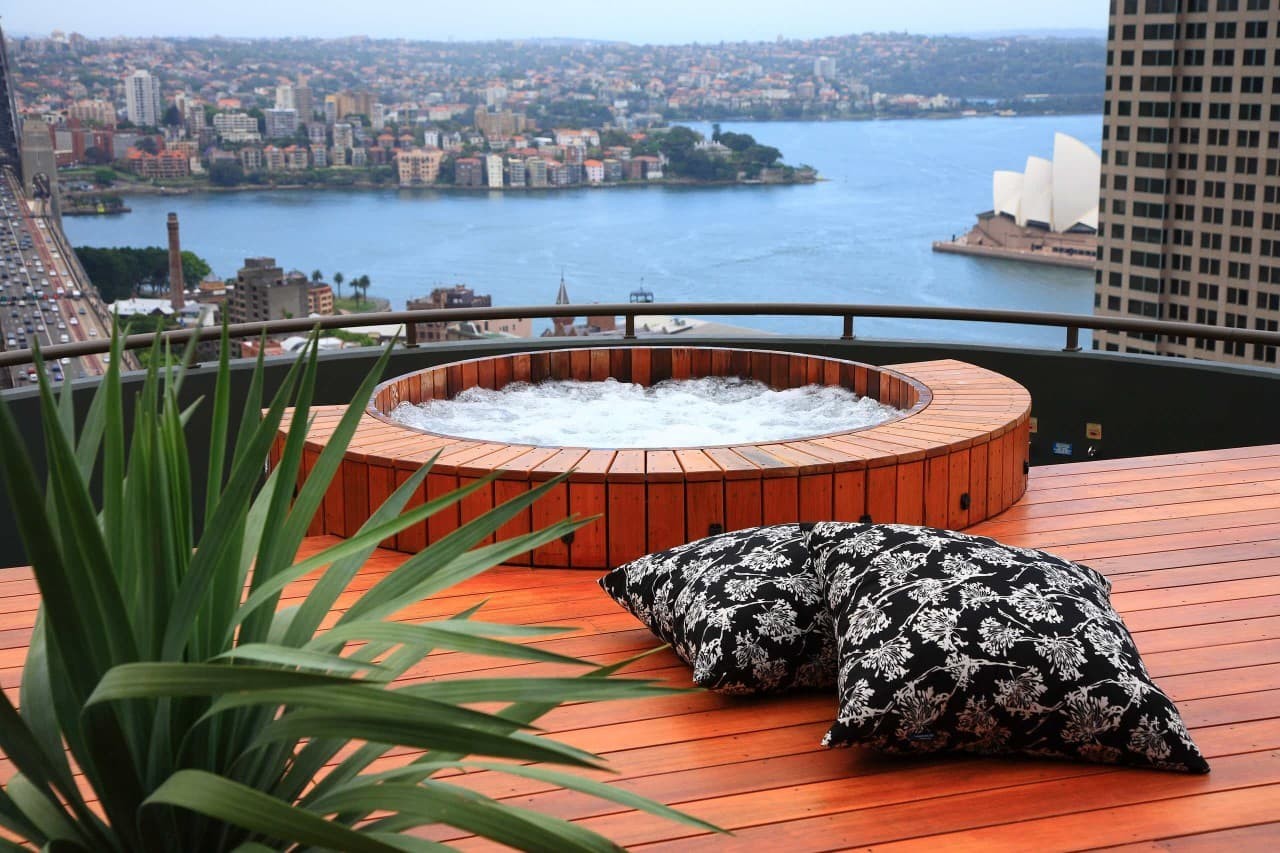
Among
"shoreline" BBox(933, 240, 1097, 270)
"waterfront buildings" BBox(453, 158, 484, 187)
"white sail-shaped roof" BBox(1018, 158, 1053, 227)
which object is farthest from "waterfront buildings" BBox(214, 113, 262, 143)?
"white sail-shaped roof" BBox(1018, 158, 1053, 227)

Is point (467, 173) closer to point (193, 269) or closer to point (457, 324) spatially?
point (193, 269)

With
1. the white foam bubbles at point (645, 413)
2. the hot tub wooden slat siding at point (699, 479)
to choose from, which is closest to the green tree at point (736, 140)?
the white foam bubbles at point (645, 413)

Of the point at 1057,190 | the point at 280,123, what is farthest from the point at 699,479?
the point at 1057,190

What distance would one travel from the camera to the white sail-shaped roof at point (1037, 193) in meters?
27.4

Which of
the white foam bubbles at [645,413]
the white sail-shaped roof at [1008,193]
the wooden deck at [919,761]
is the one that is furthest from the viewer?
the white sail-shaped roof at [1008,193]

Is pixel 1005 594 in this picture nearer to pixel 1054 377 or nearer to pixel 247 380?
pixel 1054 377

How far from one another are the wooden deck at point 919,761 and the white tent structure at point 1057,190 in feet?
83.0

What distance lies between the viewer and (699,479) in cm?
345

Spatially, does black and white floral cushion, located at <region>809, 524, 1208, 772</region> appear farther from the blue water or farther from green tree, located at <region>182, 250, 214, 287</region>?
the blue water

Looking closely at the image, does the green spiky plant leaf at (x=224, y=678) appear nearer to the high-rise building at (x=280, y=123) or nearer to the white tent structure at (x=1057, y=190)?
the high-rise building at (x=280, y=123)

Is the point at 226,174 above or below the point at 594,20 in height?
below

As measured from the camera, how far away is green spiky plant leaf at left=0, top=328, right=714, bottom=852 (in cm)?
122

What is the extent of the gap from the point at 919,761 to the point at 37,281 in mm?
11501

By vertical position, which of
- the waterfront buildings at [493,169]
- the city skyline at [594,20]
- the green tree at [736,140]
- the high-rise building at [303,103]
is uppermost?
the city skyline at [594,20]
